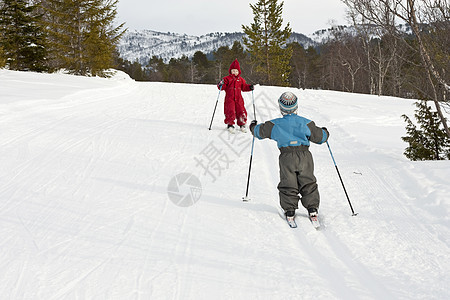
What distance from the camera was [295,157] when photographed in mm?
3713

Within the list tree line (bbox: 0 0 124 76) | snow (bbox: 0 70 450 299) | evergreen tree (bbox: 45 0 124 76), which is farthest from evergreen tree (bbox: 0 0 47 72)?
snow (bbox: 0 70 450 299)

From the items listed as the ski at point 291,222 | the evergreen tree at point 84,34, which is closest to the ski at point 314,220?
the ski at point 291,222

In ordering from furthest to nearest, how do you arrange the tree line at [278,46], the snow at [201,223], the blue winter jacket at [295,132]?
1. the tree line at [278,46]
2. the blue winter jacket at [295,132]
3. the snow at [201,223]

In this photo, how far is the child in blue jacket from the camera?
3.72 m

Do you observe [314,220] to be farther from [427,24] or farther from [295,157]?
[427,24]

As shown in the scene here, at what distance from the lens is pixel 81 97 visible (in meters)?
11.5

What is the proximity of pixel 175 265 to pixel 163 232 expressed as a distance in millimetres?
622

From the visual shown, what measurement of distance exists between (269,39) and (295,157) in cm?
3347

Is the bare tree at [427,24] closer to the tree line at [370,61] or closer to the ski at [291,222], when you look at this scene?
the tree line at [370,61]

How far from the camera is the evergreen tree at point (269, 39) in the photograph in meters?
33.9

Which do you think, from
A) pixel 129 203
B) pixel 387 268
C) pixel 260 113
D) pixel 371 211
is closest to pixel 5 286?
pixel 129 203

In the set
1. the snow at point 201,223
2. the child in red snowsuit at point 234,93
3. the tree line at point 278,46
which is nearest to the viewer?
the snow at point 201,223

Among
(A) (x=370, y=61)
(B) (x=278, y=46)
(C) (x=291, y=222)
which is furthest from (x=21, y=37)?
(A) (x=370, y=61)

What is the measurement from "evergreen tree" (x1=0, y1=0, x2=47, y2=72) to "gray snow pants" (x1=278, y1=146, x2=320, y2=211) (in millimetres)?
→ 20946
